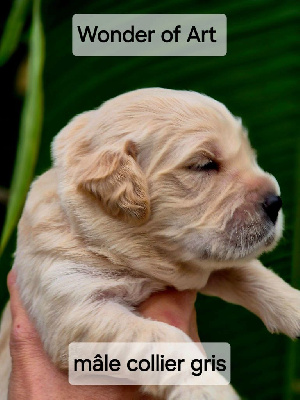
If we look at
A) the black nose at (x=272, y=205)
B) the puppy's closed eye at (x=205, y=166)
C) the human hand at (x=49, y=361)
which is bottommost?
the human hand at (x=49, y=361)

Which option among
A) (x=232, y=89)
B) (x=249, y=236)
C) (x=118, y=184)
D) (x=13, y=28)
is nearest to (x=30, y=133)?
(x=13, y=28)

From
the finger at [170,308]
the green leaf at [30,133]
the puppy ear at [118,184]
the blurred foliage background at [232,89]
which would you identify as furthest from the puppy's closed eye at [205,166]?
the green leaf at [30,133]

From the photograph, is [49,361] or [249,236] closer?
[249,236]

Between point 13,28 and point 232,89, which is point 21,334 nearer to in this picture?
point 232,89

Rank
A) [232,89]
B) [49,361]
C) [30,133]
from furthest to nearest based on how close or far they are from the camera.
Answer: [30,133]
[232,89]
[49,361]

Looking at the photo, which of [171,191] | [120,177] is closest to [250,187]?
[171,191]

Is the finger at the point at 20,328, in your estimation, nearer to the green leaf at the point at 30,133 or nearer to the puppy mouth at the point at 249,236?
the green leaf at the point at 30,133

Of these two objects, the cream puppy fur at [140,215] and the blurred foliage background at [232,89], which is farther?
the blurred foliage background at [232,89]
